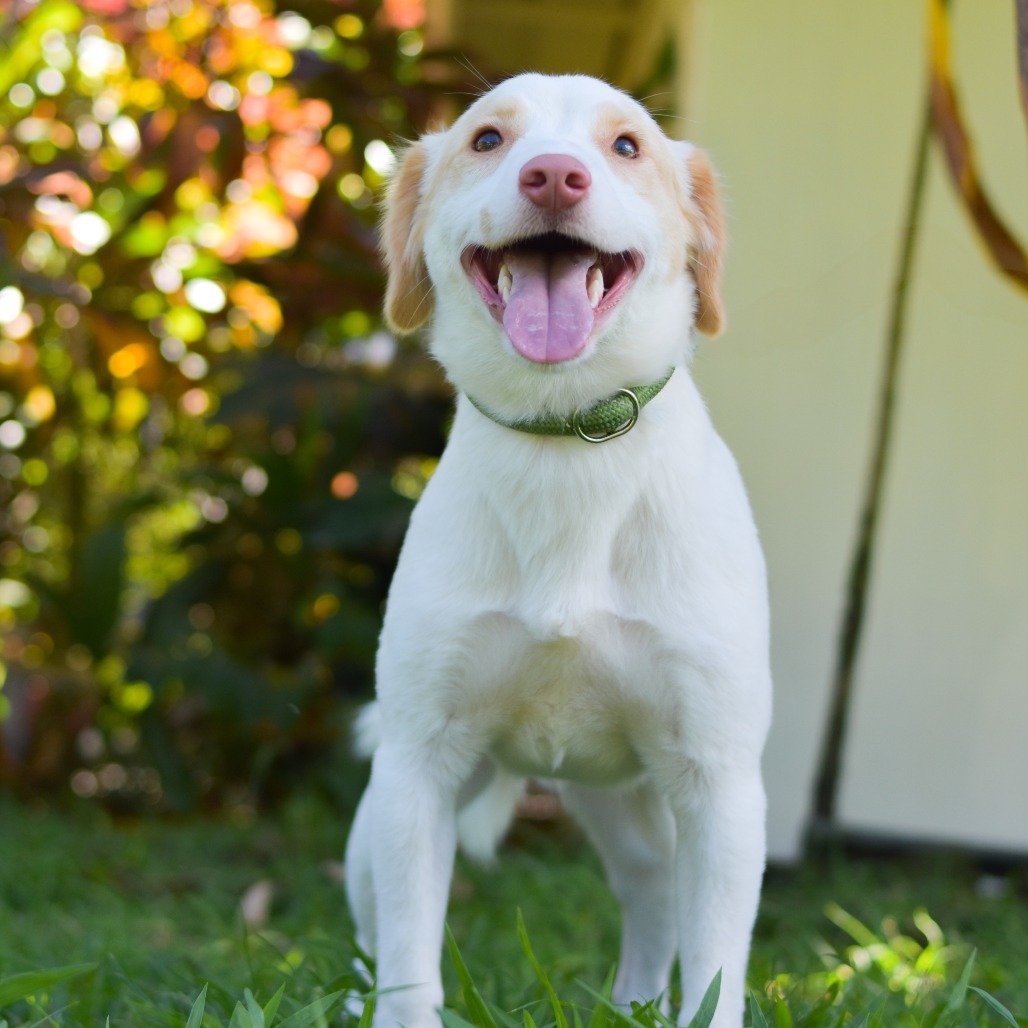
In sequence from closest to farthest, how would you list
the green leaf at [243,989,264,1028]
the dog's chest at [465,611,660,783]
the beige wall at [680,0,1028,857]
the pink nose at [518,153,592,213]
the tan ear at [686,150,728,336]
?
1. the green leaf at [243,989,264,1028]
2. the pink nose at [518,153,592,213]
3. the dog's chest at [465,611,660,783]
4. the tan ear at [686,150,728,336]
5. the beige wall at [680,0,1028,857]

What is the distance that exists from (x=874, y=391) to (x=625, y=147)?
1.66m

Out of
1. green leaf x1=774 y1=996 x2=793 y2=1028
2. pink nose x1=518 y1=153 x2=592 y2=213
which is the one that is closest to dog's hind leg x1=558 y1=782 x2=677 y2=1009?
green leaf x1=774 y1=996 x2=793 y2=1028

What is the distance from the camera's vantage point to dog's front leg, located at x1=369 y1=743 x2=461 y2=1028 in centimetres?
177

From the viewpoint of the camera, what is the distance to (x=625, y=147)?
1.93m

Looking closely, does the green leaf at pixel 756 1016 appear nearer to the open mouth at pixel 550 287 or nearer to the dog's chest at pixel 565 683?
the dog's chest at pixel 565 683

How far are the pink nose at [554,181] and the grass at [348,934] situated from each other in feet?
3.22

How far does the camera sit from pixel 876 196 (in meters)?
3.36

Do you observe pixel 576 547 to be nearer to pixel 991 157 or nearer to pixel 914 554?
pixel 914 554

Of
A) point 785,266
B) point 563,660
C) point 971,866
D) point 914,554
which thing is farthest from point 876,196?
point 563,660

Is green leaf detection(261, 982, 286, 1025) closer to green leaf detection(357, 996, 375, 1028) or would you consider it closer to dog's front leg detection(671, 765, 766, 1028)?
green leaf detection(357, 996, 375, 1028)

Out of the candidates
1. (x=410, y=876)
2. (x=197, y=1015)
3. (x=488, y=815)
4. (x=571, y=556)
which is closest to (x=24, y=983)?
(x=197, y=1015)

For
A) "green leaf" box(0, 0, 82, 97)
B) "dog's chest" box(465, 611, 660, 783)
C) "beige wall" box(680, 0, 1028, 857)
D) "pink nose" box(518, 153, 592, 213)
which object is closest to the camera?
"pink nose" box(518, 153, 592, 213)

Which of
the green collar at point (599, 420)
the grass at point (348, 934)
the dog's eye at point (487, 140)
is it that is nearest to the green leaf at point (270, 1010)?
the grass at point (348, 934)

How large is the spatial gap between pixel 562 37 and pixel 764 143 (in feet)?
6.71
